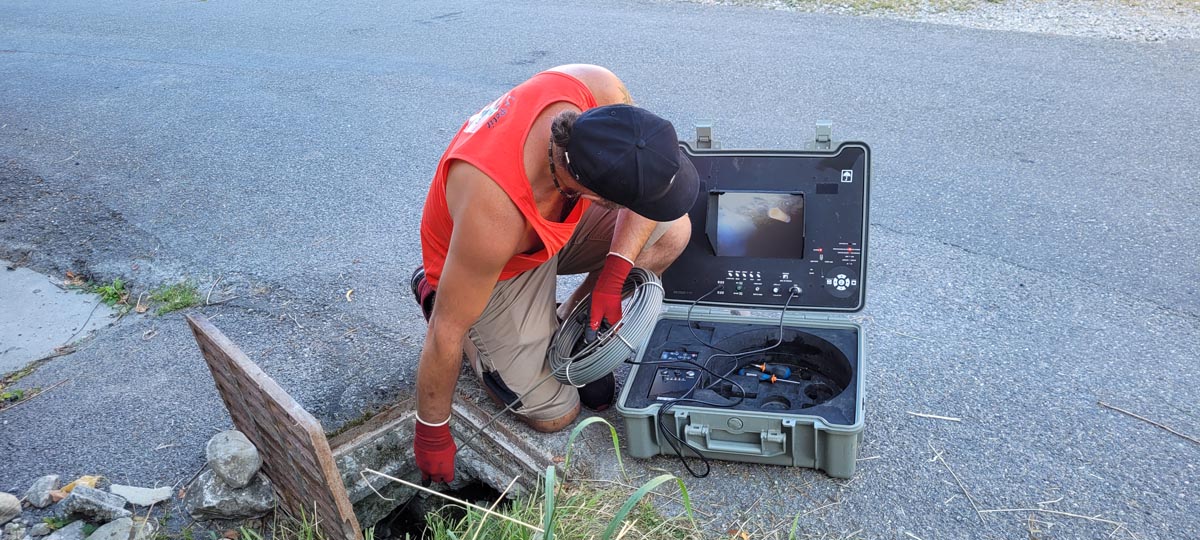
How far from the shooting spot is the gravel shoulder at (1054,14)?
662 cm

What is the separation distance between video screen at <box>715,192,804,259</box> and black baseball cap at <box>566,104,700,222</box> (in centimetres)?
72

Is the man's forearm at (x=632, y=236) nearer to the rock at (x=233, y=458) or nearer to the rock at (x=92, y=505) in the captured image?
the rock at (x=233, y=458)

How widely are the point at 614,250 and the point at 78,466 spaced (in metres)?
1.90

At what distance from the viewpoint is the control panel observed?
2938 mm

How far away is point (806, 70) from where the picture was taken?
621 centimetres

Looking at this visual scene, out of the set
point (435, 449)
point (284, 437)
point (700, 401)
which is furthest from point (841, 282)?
point (284, 437)

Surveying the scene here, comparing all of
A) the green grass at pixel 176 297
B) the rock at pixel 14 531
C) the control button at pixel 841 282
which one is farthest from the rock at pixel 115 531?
the control button at pixel 841 282

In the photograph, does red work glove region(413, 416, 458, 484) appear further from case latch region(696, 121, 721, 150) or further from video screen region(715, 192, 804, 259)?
case latch region(696, 121, 721, 150)

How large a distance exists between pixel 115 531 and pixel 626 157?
177cm

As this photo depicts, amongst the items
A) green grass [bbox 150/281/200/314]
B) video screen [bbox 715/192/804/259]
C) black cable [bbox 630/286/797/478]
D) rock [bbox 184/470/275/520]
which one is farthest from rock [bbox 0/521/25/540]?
video screen [bbox 715/192/804/259]

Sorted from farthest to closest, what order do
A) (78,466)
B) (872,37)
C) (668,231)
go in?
(872,37)
(668,231)
(78,466)

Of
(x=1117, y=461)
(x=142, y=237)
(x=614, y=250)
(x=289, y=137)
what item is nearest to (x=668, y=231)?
(x=614, y=250)

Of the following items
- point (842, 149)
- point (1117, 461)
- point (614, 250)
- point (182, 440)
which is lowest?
point (1117, 461)

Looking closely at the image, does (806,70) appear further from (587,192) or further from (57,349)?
(57,349)
